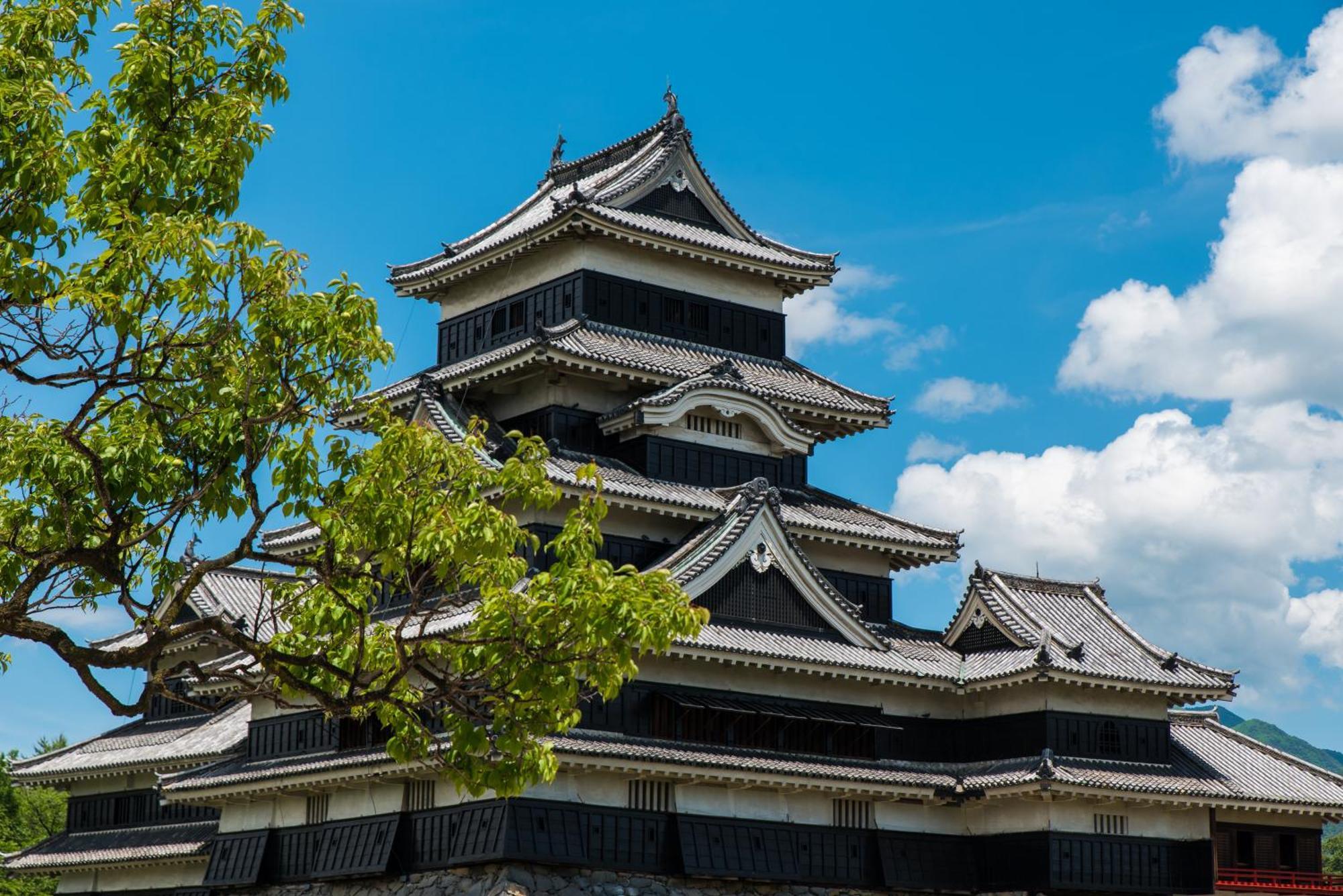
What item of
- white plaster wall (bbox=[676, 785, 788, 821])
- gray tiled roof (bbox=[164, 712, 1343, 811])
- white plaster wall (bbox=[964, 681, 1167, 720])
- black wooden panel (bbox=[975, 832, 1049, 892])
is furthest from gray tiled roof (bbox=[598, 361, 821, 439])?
black wooden panel (bbox=[975, 832, 1049, 892])

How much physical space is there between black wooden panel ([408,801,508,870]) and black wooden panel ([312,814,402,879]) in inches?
25.5

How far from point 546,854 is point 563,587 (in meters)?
19.0

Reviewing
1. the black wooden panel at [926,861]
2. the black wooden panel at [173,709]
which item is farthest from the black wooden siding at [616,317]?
the black wooden panel at [926,861]

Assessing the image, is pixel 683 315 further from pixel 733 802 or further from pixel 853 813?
pixel 853 813

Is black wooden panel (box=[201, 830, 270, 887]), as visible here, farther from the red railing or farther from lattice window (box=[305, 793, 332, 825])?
the red railing

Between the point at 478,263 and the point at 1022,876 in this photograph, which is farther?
the point at 478,263

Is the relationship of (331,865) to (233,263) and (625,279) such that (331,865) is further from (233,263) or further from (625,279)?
(233,263)

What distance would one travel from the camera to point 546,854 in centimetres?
3734

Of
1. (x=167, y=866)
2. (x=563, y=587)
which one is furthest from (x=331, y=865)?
(x=563, y=587)

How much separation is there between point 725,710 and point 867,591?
9108mm

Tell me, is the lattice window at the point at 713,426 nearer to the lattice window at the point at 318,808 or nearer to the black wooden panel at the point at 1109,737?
the black wooden panel at the point at 1109,737

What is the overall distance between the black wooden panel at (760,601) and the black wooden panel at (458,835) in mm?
7631

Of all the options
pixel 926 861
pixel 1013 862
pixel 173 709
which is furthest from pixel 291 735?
pixel 1013 862

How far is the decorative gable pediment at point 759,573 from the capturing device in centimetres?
4200
